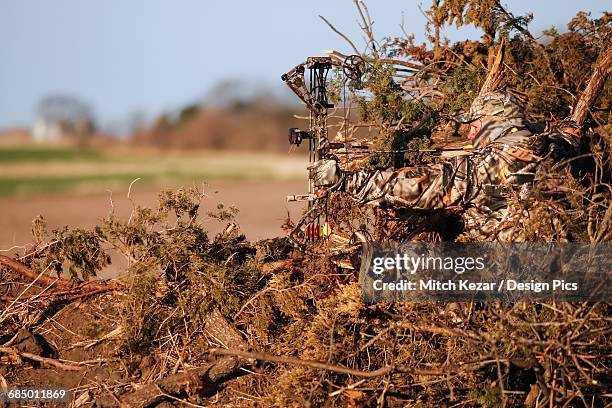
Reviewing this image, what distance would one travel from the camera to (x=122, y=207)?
29234 millimetres

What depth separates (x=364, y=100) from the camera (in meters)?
6.76

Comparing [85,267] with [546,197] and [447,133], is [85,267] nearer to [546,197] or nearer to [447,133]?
[447,133]

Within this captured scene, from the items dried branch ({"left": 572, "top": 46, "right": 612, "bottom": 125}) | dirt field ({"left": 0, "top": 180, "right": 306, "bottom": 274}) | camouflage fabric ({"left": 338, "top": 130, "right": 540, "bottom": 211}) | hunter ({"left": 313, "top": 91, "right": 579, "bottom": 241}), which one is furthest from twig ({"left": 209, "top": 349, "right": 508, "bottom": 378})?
dirt field ({"left": 0, "top": 180, "right": 306, "bottom": 274})

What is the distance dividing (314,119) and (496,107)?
136 cm

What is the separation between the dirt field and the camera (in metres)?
21.1

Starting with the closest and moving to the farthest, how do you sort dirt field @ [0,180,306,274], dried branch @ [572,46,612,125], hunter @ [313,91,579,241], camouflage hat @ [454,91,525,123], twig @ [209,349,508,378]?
twig @ [209,349,508,378], hunter @ [313,91,579,241], camouflage hat @ [454,91,525,123], dried branch @ [572,46,612,125], dirt field @ [0,180,306,274]

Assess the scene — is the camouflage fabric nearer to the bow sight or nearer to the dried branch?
the bow sight

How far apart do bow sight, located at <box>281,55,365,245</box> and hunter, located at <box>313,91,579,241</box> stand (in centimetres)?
43

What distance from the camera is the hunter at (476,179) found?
5773 mm

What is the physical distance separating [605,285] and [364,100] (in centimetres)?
237

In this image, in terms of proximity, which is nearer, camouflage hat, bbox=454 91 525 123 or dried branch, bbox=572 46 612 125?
camouflage hat, bbox=454 91 525 123

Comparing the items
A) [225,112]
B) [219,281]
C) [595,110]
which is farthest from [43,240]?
[225,112]

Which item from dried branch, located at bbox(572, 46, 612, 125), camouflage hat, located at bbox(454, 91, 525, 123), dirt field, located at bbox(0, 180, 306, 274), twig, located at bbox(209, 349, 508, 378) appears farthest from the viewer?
dirt field, located at bbox(0, 180, 306, 274)

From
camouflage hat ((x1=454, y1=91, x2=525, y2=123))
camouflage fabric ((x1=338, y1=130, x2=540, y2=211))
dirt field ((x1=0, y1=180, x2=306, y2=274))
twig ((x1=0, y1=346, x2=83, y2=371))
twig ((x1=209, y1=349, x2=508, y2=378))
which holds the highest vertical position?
camouflage hat ((x1=454, y1=91, x2=525, y2=123))
